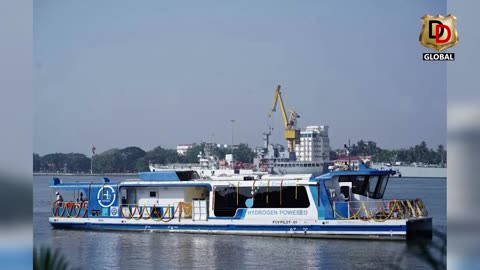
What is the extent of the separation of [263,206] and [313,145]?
25.7ft

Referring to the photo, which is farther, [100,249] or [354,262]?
[100,249]

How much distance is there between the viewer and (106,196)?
13.8 metres

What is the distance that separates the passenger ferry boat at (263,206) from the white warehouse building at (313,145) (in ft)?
15.8

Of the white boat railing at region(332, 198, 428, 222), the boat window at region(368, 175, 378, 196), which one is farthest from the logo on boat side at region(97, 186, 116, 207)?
the boat window at region(368, 175, 378, 196)

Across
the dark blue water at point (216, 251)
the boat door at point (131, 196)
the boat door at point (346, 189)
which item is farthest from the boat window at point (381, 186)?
the boat door at point (131, 196)

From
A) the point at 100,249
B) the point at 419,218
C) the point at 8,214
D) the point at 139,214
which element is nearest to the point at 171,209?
the point at 139,214

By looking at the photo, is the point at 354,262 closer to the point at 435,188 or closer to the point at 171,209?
the point at 171,209

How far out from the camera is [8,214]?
595 cm

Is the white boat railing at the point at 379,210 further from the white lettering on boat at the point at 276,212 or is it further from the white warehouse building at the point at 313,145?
the white warehouse building at the point at 313,145

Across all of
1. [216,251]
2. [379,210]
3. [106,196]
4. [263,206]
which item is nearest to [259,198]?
[263,206]

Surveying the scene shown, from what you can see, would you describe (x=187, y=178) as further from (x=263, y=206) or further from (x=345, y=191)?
(x=345, y=191)

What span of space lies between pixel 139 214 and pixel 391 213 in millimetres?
4501

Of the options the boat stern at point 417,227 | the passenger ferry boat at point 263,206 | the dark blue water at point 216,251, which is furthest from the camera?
the passenger ferry boat at point 263,206

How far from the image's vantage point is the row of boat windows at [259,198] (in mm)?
12328
